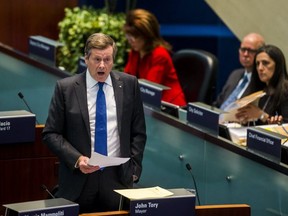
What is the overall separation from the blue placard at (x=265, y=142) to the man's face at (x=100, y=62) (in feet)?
3.04

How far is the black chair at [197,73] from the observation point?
7152mm

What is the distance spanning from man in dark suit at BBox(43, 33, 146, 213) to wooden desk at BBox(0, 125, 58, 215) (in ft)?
2.83

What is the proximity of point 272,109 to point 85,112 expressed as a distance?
174 cm

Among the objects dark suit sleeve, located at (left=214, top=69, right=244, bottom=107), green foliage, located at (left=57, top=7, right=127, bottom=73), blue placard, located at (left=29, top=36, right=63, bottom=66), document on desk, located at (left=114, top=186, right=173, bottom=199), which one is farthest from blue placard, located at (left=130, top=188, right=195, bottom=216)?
green foliage, located at (left=57, top=7, right=127, bottom=73)

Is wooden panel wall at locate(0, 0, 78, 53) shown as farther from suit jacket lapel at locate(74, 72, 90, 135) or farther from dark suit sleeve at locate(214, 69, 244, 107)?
suit jacket lapel at locate(74, 72, 90, 135)

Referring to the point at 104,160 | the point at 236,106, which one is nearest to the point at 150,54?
the point at 236,106

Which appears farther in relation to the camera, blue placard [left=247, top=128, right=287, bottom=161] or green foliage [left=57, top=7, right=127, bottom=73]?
green foliage [left=57, top=7, right=127, bottom=73]

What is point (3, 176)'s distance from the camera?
17.7ft

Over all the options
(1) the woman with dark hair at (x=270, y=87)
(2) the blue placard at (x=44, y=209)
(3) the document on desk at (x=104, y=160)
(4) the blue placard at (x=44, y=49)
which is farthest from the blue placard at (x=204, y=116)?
(4) the blue placard at (x=44, y=49)

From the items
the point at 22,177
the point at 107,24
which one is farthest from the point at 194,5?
the point at 22,177

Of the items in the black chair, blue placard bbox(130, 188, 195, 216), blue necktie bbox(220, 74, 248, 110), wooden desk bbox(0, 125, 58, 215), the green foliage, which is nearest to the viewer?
blue placard bbox(130, 188, 195, 216)

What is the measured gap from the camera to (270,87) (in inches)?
234

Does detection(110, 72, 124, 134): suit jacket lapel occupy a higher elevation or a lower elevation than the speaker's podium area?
higher

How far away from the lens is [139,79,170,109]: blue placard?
19.4 feet
